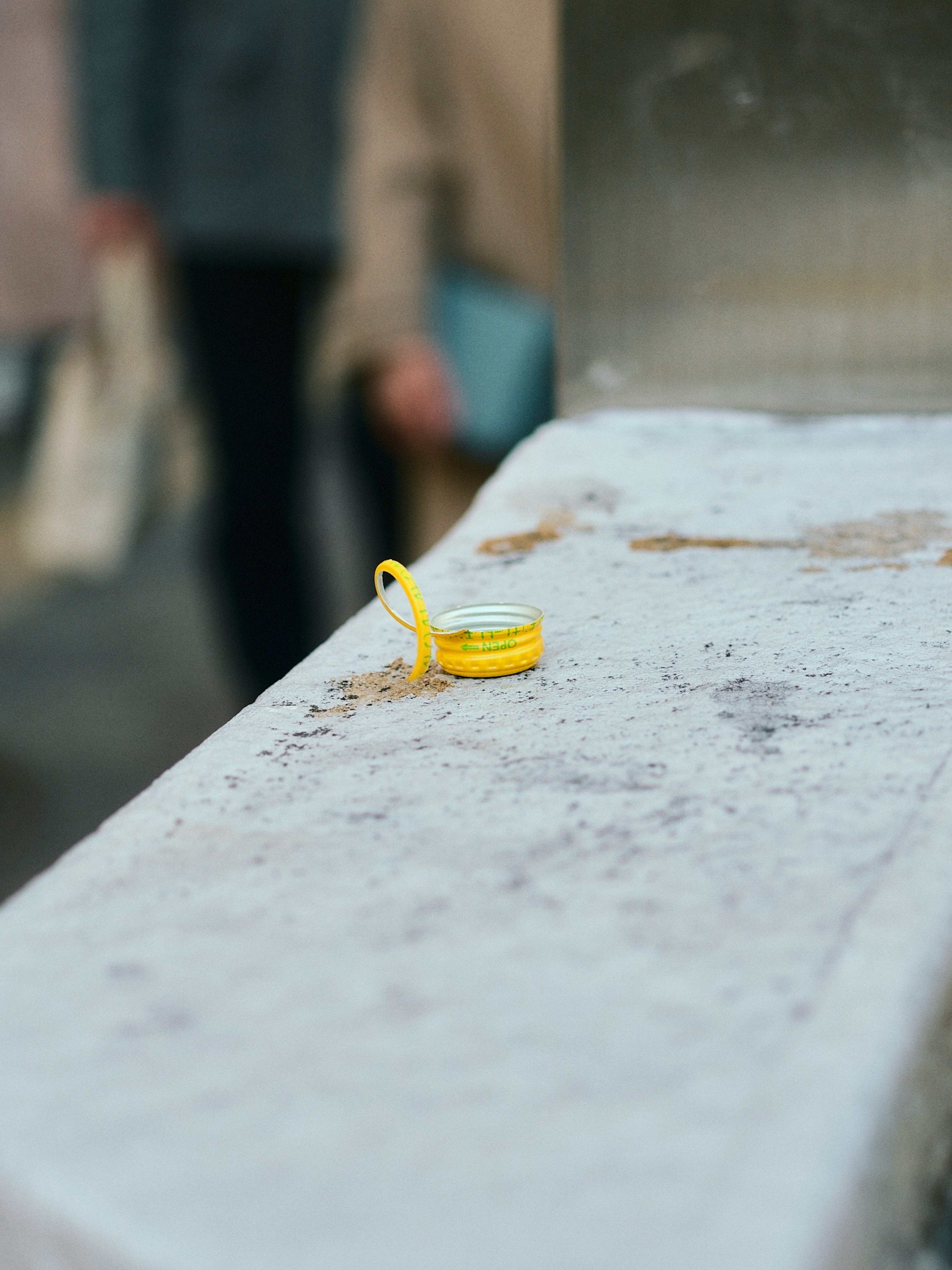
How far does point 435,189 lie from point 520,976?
2.28 m

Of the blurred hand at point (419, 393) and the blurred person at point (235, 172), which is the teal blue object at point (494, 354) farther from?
the blurred person at point (235, 172)

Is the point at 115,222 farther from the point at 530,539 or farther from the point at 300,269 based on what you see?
the point at 530,539

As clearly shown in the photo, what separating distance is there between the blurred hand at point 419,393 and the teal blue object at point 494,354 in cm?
4

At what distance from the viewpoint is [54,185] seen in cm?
360

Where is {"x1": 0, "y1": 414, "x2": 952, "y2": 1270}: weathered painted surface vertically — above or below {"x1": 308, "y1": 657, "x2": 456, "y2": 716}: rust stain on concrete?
below

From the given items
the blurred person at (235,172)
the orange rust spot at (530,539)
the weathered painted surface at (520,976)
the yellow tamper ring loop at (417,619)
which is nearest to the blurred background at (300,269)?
the blurred person at (235,172)

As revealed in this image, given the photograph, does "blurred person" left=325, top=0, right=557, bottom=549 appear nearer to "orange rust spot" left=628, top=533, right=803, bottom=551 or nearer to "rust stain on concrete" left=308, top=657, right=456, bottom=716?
"orange rust spot" left=628, top=533, right=803, bottom=551

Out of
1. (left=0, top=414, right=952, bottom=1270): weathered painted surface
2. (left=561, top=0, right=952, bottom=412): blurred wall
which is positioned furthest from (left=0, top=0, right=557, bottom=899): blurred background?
(left=0, top=414, right=952, bottom=1270): weathered painted surface

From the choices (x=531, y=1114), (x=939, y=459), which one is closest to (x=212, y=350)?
(x=939, y=459)

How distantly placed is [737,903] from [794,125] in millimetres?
1242

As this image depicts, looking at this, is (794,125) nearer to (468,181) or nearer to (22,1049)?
(468,181)

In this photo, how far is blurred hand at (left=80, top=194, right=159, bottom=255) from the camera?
2.63 meters

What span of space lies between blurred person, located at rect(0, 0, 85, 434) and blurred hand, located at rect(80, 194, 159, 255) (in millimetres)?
731

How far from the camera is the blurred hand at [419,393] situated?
2.63 meters
